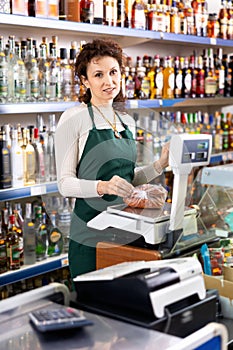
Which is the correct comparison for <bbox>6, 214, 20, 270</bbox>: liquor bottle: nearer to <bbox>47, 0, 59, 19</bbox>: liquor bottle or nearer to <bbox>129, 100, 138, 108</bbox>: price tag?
<bbox>129, 100, 138, 108</bbox>: price tag

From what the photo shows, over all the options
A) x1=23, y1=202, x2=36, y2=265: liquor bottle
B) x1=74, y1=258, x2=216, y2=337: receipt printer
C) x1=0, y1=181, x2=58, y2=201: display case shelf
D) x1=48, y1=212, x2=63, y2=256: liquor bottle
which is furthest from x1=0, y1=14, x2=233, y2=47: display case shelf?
x1=74, y1=258, x2=216, y2=337: receipt printer

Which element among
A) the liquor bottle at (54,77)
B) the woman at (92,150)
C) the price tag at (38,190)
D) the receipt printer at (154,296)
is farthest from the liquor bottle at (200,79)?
the receipt printer at (154,296)

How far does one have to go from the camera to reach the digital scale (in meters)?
1.76

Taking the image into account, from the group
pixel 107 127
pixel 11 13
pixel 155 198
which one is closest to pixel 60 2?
pixel 11 13

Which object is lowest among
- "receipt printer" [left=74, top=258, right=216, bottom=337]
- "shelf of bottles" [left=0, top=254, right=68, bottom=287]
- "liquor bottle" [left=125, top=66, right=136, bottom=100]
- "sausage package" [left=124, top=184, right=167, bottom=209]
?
"shelf of bottles" [left=0, top=254, right=68, bottom=287]

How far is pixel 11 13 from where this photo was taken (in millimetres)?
3150

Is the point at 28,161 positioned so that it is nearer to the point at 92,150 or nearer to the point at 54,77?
the point at 54,77

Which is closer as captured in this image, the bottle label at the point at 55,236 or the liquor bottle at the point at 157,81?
the bottle label at the point at 55,236

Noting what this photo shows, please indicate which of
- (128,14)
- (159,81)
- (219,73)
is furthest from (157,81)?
(219,73)

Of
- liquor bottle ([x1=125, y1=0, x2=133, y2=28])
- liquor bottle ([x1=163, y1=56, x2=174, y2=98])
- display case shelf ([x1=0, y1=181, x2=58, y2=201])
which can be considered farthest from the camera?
liquor bottle ([x1=163, y1=56, x2=174, y2=98])

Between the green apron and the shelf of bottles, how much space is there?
75 cm

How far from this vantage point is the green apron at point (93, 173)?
2.49m

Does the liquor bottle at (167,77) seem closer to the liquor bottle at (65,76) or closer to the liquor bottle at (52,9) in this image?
the liquor bottle at (65,76)

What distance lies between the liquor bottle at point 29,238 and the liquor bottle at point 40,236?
0.12 feet
